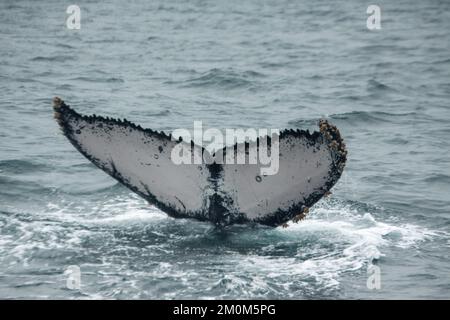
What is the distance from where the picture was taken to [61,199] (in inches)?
404

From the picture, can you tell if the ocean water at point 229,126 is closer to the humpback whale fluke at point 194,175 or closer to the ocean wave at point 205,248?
the ocean wave at point 205,248

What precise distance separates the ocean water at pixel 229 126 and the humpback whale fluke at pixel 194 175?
604mm

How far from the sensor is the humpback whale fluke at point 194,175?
7270mm

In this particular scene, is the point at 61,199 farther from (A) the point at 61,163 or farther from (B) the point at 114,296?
(B) the point at 114,296

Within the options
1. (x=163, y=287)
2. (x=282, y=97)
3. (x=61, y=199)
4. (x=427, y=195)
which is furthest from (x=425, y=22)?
(x=163, y=287)

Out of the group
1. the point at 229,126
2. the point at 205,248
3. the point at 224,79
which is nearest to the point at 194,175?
the point at 205,248

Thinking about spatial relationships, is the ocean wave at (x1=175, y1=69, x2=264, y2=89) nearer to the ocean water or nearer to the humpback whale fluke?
the ocean water

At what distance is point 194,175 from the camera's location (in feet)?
24.7

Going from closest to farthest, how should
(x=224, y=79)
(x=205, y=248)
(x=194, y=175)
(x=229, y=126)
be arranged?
(x=194, y=175), (x=205, y=248), (x=229, y=126), (x=224, y=79)

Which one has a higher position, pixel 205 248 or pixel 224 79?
pixel 224 79

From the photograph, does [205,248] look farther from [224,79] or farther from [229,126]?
[224,79]

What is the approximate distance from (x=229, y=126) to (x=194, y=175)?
24.7 feet

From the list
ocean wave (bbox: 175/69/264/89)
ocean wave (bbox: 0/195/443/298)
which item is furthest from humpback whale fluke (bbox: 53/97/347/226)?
ocean wave (bbox: 175/69/264/89)
